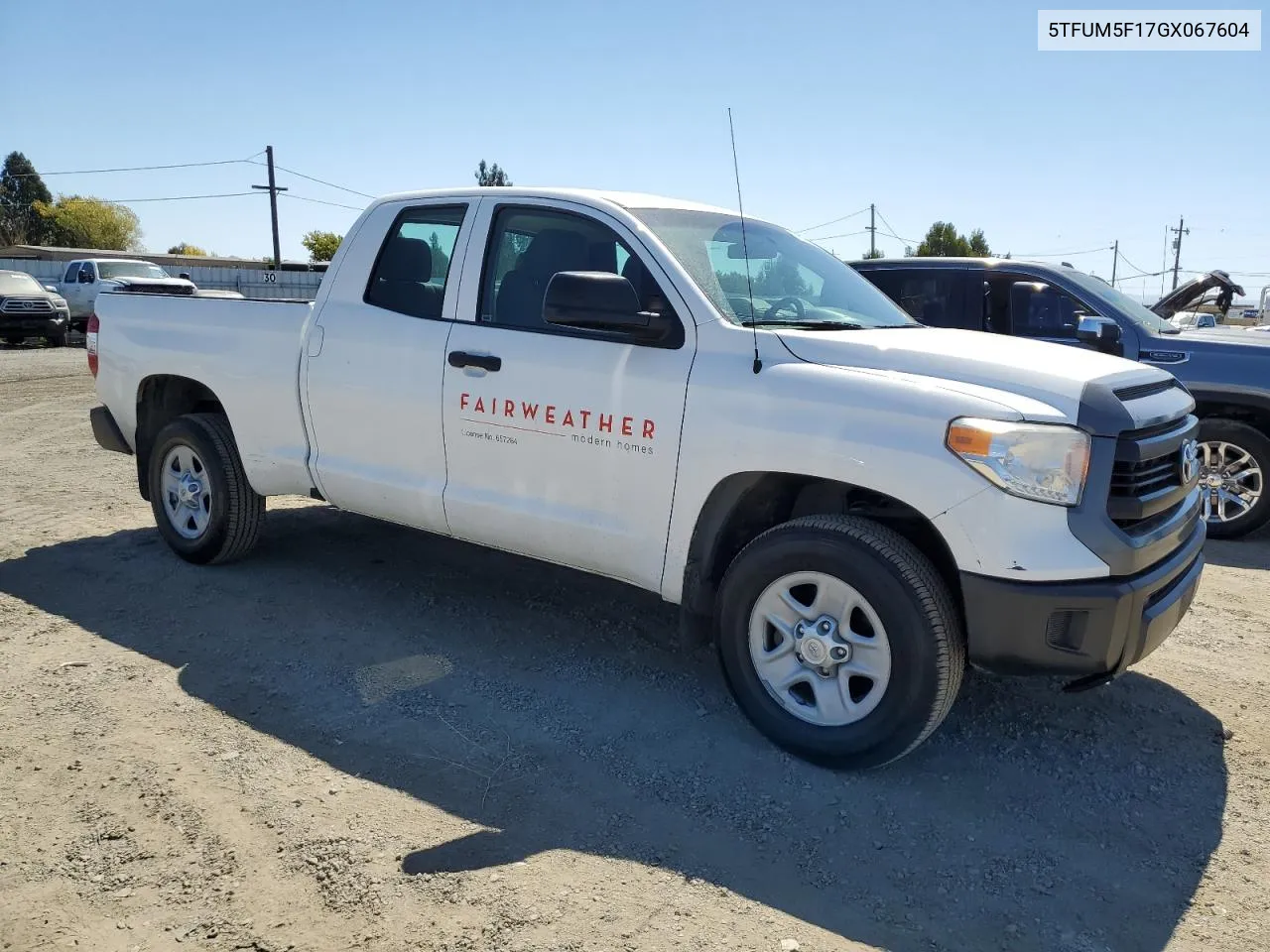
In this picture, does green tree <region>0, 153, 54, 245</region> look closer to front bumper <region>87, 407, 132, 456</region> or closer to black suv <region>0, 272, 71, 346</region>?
black suv <region>0, 272, 71, 346</region>

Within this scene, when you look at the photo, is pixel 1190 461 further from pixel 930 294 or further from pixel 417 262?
pixel 930 294

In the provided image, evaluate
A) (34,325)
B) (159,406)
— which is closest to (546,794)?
(159,406)

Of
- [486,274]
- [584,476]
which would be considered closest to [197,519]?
[486,274]

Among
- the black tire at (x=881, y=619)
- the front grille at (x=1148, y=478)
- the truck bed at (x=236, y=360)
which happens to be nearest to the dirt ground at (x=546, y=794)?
the black tire at (x=881, y=619)

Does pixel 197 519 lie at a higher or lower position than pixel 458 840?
higher

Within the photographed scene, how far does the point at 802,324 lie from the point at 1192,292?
19.1 feet

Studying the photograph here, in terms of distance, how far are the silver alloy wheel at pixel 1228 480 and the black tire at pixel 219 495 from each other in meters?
6.22

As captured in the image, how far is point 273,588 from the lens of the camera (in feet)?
17.5

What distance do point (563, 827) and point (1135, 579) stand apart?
197 cm

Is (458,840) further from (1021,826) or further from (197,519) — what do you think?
(197,519)

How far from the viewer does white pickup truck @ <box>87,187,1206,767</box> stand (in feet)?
10.3

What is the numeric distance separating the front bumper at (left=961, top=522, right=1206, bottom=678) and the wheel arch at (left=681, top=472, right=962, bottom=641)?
248mm

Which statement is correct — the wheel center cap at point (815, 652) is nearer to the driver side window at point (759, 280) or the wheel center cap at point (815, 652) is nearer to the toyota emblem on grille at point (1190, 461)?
the driver side window at point (759, 280)

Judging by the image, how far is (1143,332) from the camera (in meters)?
7.18
